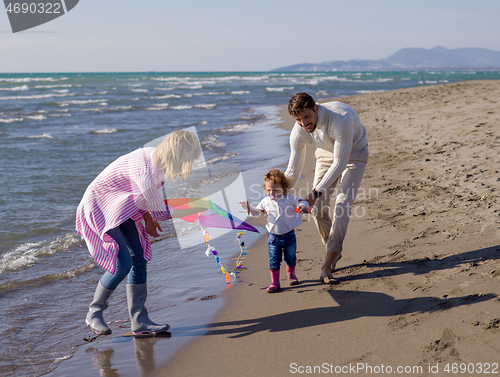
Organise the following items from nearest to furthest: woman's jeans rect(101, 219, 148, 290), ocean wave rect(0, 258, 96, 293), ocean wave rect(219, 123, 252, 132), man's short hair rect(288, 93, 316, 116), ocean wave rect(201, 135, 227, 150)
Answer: woman's jeans rect(101, 219, 148, 290), man's short hair rect(288, 93, 316, 116), ocean wave rect(0, 258, 96, 293), ocean wave rect(201, 135, 227, 150), ocean wave rect(219, 123, 252, 132)

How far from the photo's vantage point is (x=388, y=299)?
330cm

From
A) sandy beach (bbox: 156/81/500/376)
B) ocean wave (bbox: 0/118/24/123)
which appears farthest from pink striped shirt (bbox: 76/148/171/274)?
ocean wave (bbox: 0/118/24/123)

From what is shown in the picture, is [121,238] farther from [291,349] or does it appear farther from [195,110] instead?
[195,110]

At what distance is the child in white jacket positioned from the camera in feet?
12.5

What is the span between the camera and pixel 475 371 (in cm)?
229

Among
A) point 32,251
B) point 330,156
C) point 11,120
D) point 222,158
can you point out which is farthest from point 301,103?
point 11,120

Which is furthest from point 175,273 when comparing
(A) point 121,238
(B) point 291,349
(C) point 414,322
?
(C) point 414,322

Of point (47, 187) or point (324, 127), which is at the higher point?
point (324, 127)

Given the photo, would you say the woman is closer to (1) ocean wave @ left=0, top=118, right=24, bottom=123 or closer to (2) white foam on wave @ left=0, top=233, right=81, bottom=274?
(2) white foam on wave @ left=0, top=233, right=81, bottom=274

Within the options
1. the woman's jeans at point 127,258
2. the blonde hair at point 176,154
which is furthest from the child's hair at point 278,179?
the woman's jeans at point 127,258

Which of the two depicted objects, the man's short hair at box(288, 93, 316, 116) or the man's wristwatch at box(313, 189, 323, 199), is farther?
the man's wristwatch at box(313, 189, 323, 199)

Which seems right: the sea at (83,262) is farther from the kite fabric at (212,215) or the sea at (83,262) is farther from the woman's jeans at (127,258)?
the woman's jeans at (127,258)

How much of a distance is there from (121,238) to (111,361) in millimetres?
899

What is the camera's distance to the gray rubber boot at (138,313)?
3.19 m
